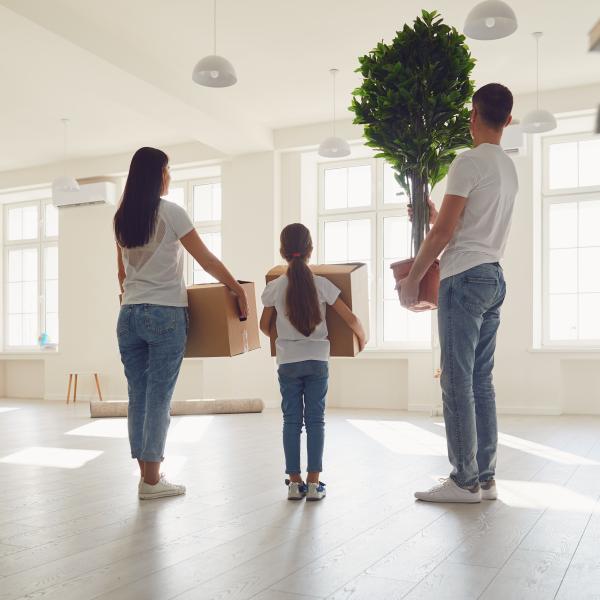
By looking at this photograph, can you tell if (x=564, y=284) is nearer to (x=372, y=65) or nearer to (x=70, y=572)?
(x=372, y=65)

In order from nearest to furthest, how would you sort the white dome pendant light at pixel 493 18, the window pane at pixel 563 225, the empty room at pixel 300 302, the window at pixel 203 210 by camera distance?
the empty room at pixel 300 302
the white dome pendant light at pixel 493 18
the window pane at pixel 563 225
the window at pixel 203 210

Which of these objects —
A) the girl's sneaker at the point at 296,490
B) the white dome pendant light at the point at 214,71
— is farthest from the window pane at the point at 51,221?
the girl's sneaker at the point at 296,490

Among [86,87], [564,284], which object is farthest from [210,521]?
[564,284]

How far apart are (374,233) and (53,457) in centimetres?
523

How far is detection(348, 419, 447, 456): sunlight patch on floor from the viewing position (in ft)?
15.5

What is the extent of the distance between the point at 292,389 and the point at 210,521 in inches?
26.1

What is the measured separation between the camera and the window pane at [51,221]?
36.4 ft

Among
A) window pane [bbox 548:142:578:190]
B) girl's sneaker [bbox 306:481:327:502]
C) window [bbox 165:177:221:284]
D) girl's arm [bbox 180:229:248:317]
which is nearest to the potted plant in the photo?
girl's arm [bbox 180:229:248:317]

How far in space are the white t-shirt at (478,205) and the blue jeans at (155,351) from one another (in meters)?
1.12

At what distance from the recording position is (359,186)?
9000mm

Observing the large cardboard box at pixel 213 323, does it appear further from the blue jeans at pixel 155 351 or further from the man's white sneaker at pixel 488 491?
the man's white sneaker at pixel 488 491

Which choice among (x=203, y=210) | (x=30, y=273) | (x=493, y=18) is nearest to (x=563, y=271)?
(x=493, y=18)

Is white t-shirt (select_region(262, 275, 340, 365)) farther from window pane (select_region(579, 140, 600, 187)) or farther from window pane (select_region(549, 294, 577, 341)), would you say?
window pane (select_region(579, 140, 600, 187))

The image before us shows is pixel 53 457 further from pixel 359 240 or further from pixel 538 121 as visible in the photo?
pixel 359 240
